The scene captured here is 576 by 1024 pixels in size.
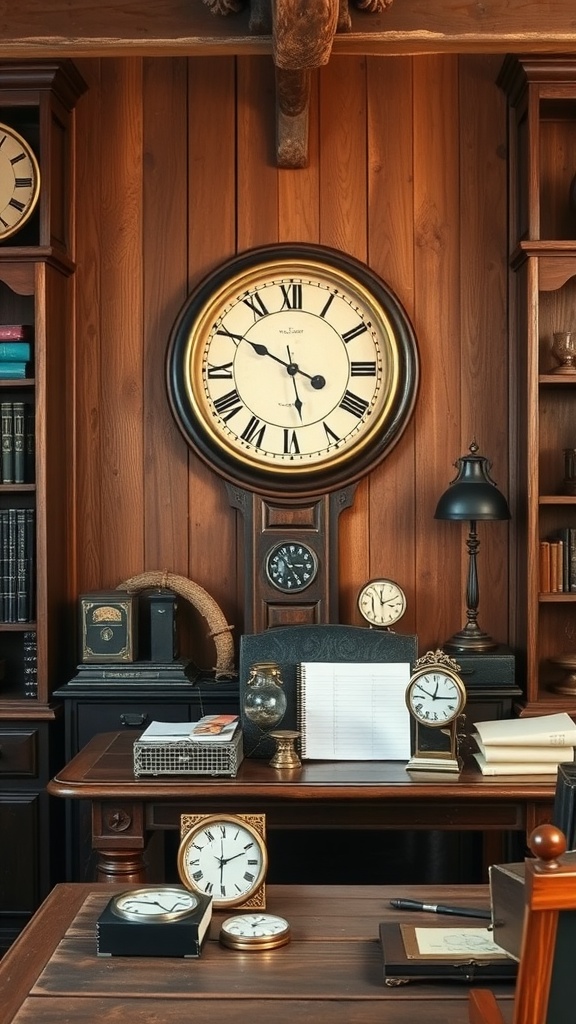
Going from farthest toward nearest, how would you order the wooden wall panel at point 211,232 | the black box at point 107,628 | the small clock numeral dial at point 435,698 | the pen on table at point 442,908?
1. the wooden wall panel at point 211,232
2. the black box at point 107,628
3. the small clock numeral dial at point 435,698
4. the pen on table at point 442,908

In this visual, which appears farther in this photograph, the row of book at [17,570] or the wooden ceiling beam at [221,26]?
the row of book at [17,570]

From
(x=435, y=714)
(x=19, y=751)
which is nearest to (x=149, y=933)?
(x=435, y=714)

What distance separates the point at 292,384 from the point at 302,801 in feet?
5.03

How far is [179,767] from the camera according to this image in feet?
9.20

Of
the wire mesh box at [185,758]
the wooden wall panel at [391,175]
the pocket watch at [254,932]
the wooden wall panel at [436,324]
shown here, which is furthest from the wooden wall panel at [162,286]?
the pocket watch at [254,932]

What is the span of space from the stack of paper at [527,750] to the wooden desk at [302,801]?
3cm

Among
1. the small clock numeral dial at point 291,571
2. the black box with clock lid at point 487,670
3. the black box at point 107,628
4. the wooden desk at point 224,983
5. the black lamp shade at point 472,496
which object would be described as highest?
the black lamp shade at point 472,496

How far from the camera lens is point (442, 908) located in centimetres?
198

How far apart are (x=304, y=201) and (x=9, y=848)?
7.42ft

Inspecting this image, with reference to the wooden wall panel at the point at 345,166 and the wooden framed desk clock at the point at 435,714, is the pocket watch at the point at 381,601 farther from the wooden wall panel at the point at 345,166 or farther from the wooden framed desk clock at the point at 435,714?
the wooden framed desk clock at the point at 435,714

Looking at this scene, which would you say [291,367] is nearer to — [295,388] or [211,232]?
[295,388]

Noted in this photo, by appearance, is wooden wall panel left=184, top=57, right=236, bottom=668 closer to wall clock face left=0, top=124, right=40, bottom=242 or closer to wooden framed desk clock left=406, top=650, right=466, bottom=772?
wall clock face left=0, top=124, right=40, bottom=242

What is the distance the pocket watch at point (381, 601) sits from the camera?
3656 mm

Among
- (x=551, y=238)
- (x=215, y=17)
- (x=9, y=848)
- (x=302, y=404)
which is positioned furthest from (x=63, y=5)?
(x=9, y=848)
